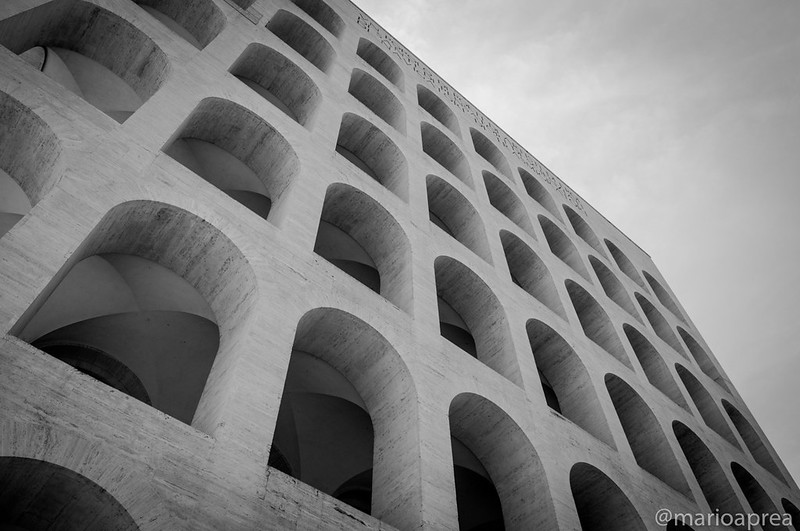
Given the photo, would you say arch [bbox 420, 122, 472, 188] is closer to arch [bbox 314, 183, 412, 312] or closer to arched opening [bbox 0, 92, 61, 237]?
arch [bbox 314, 183, 412, 312]

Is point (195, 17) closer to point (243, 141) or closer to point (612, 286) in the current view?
point (243, 141)

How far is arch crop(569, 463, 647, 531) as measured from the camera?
10195 mm

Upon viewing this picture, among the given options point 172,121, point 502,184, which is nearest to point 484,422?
point 172,121

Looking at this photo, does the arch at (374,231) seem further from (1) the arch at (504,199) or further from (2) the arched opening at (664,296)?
(2) the arched opening at (664,296)

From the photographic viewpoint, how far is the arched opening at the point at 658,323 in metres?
20.1

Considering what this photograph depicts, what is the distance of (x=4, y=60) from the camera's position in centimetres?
711

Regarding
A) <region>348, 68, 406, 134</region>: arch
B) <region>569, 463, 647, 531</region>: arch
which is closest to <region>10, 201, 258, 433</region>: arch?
<region>569, 463, 647, 531</region>: arch

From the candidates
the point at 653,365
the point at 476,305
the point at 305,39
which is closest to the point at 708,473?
the point at 653,365

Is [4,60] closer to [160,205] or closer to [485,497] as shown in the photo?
[160,205]

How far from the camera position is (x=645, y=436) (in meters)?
13.6

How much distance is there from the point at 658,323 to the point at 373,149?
12.4 meters

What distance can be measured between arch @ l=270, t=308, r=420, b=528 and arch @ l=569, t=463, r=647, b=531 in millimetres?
3653

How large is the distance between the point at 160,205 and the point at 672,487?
1102cm

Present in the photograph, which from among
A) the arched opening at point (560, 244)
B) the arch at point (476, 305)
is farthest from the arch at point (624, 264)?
the arch at point (476, 305)
